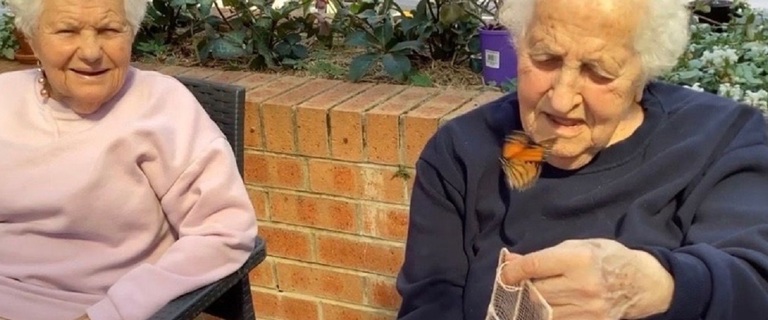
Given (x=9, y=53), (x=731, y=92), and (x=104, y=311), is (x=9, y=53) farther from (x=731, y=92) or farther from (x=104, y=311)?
(x=731, y=92)

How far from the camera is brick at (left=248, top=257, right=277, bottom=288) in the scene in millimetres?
3297

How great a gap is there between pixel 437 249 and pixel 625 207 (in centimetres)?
38

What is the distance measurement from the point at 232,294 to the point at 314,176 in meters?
0.85

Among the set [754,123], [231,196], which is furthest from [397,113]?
[754,123]

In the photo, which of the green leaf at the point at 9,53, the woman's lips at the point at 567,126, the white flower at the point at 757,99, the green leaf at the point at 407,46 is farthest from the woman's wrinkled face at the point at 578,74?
the green leaf at the point at 9,53

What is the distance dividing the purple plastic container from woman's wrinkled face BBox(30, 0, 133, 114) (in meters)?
1.31

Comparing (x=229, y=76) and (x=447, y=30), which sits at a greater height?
(x=447, y=30)

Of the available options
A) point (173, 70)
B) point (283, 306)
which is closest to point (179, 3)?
point (173, 70)

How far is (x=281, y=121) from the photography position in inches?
120

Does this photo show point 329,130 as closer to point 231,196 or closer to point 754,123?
point 231,196

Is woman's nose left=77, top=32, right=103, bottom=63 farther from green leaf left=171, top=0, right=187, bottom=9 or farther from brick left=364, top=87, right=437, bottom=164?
green leaf left=171, top=0, right=187, bottom=9

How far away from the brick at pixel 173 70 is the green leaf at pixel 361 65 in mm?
638

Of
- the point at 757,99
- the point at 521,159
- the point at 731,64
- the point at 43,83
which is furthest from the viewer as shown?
the point at 731,64

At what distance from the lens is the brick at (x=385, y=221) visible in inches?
117
